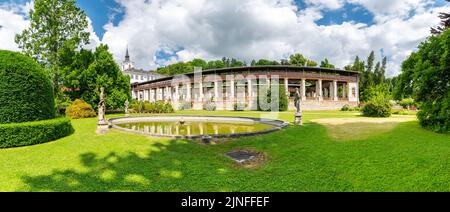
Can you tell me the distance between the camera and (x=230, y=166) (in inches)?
253

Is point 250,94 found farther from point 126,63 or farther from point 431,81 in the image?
point 126,63

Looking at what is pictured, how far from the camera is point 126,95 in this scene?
1032 inches

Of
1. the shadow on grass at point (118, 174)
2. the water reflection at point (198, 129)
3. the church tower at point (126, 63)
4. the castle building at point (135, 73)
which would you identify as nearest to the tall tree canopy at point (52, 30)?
the water reflection at point (198, 129)

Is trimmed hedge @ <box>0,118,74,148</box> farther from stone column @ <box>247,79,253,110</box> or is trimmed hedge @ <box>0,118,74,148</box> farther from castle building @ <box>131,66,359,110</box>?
stone column @ <box>247,79,253,110</box>

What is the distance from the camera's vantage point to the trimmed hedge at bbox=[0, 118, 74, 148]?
799 cm

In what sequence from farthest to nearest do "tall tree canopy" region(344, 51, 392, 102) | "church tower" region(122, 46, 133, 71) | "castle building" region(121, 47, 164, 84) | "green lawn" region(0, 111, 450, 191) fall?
"church tower" region(122, 46, 133, 71), "castle building" region(121, 47, 164, 84), "tall tree canopy" region(344, 51, 392, 102), "green lawn" region(0, 111, 450, 191)

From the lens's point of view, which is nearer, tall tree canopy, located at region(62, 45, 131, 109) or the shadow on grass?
the shadow on grass

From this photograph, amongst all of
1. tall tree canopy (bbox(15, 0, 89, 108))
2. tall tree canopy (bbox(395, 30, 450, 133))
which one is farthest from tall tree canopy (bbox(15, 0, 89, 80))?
tall tree canopy (bbox(395, 30, 450, 133))

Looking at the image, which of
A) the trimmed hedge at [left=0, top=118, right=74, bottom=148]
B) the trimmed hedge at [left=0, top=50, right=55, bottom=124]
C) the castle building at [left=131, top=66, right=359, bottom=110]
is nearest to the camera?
the trimmed hedge at [left=0, top=118, right=74, bottom=148]

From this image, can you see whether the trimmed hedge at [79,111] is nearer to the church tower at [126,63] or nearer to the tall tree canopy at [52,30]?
the tall tree canopy at [52,30]

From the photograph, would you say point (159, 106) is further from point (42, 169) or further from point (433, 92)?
point (433, 92)

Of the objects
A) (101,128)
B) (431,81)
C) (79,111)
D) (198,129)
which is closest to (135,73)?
(79,111)

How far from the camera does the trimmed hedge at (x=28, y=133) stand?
7988mm
